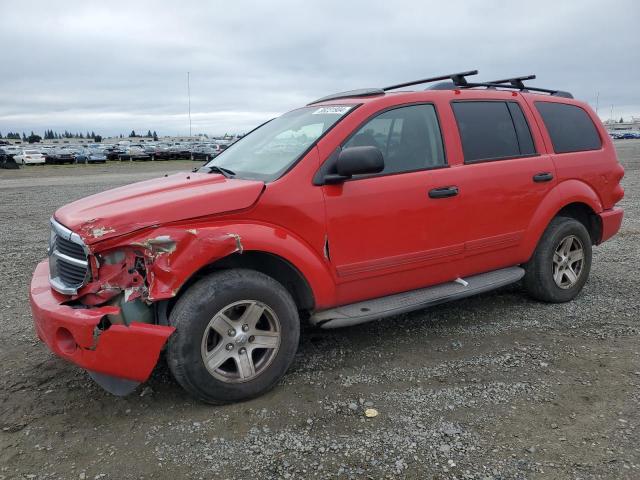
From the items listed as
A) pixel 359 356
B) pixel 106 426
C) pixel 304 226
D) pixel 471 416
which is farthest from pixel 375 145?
pixel 106 426

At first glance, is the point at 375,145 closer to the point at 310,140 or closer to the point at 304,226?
the point at 310,140

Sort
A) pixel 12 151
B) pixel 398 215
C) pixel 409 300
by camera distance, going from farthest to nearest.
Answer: pixel 12 151, pixel 409 300, pixel 398 215

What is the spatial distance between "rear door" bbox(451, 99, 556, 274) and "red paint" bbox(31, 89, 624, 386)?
1cm

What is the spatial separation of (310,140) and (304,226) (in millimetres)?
682

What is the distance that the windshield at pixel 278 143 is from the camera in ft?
12.1

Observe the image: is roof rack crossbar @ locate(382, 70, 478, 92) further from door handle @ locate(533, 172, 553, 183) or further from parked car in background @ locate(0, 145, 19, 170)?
parked car in background @ locate(0, 145, 19, 170)

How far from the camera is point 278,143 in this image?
4023 millimetres

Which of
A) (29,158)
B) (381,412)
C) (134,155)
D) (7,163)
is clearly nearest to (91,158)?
(29,158)

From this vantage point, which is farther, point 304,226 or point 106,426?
point 304,226

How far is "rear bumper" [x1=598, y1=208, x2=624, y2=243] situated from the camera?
514cm

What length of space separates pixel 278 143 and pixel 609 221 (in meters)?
3.42

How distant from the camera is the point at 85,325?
2854 mm

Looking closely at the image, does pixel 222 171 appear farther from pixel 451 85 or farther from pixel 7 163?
pixel 7 163

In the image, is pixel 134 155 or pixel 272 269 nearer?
pixel 272 269
